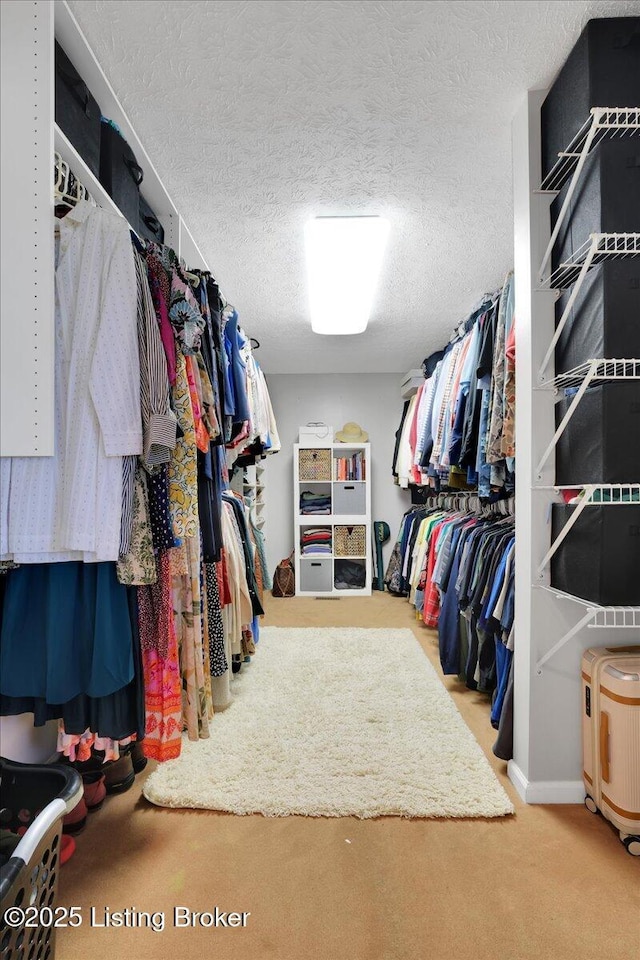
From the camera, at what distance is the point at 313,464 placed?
539 centimetres

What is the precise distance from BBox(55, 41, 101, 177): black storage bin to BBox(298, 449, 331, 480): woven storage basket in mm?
3850

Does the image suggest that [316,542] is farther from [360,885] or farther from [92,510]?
[92,510]

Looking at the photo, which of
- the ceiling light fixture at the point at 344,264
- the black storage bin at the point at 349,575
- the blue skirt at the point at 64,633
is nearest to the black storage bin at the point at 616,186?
the ceiling light fixture at the point at 344,264

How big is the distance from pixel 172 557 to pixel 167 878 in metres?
0.86

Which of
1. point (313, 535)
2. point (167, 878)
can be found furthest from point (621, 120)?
point (313, 535)

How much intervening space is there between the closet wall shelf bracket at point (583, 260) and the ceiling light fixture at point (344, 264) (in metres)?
1.05

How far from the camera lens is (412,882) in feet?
4.87

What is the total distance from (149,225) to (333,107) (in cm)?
82

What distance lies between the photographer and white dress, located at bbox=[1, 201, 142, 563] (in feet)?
4.12

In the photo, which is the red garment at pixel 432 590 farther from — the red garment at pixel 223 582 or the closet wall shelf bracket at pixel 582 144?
the closet wall shelf bracket at pixel 582 144

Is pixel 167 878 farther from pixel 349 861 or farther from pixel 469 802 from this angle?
pixel 469 802

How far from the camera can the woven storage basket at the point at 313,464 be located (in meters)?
5.38

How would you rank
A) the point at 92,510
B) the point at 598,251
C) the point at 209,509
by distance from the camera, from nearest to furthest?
the point at 92,510 → the point at 598,251 → the point at 209,509

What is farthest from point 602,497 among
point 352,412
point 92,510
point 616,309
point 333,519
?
point 352,412
